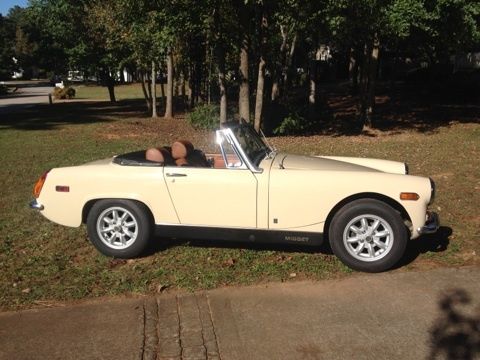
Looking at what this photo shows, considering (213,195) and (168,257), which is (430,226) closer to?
(213,195)

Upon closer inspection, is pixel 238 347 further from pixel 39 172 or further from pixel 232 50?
pixel 232 50

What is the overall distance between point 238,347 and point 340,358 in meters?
0.68

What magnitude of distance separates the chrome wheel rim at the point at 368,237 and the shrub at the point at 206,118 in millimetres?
11499

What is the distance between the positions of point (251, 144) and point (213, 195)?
0.70 meters

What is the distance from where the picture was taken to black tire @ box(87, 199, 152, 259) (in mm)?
5137

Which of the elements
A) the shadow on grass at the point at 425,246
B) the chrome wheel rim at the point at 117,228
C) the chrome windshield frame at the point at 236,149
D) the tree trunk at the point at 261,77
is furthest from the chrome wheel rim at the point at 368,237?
the tree trunk at the point at 261,77

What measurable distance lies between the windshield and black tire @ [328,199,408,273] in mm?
947

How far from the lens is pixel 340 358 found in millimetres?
3498

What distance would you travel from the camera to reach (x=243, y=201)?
4.90 m

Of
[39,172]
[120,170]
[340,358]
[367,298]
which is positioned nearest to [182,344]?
[340,358]

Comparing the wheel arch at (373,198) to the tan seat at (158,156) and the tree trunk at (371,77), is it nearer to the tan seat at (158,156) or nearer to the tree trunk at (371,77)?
the tan seat at (158,156)

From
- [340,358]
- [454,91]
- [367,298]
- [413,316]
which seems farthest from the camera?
[454,91]

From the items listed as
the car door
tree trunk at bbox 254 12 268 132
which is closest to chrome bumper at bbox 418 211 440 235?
the car door

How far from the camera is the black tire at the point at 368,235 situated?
15.5 ft
